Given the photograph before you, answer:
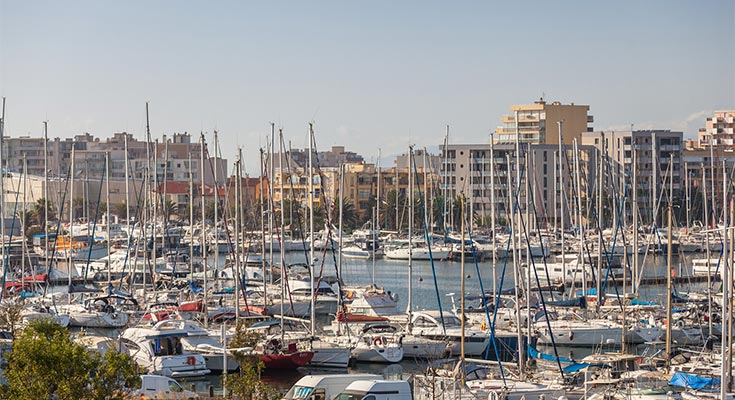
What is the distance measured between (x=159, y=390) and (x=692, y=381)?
9944 millimetres

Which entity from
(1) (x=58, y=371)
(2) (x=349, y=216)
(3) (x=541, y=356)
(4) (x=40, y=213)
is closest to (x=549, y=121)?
(2) (x=349, y=216)

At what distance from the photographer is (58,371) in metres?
15.4

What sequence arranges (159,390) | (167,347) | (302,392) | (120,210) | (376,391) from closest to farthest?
(376,391), (302,392), (159,390), (167,347), (120,210)

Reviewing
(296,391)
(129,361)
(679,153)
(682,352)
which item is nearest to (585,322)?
(682,352)

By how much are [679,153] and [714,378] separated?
7063 centimetres

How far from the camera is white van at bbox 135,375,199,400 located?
20812 mm

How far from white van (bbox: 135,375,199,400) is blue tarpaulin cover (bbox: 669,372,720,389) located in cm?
911

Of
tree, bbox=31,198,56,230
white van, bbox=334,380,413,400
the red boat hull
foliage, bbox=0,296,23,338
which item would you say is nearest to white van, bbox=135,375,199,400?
white van, bbox=334,380,413,400

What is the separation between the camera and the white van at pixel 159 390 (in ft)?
68.3

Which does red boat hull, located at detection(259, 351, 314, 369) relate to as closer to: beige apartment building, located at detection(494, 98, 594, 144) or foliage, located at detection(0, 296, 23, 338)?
foliage, located at detection(0, 296, 23, 338)

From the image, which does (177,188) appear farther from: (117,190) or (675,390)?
(675,390)

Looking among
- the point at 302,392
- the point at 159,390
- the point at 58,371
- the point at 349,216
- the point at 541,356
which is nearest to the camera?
the point at 58,371

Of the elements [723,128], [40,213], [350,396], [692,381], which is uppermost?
[723,128]

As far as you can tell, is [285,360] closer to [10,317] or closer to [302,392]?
[10,317]
